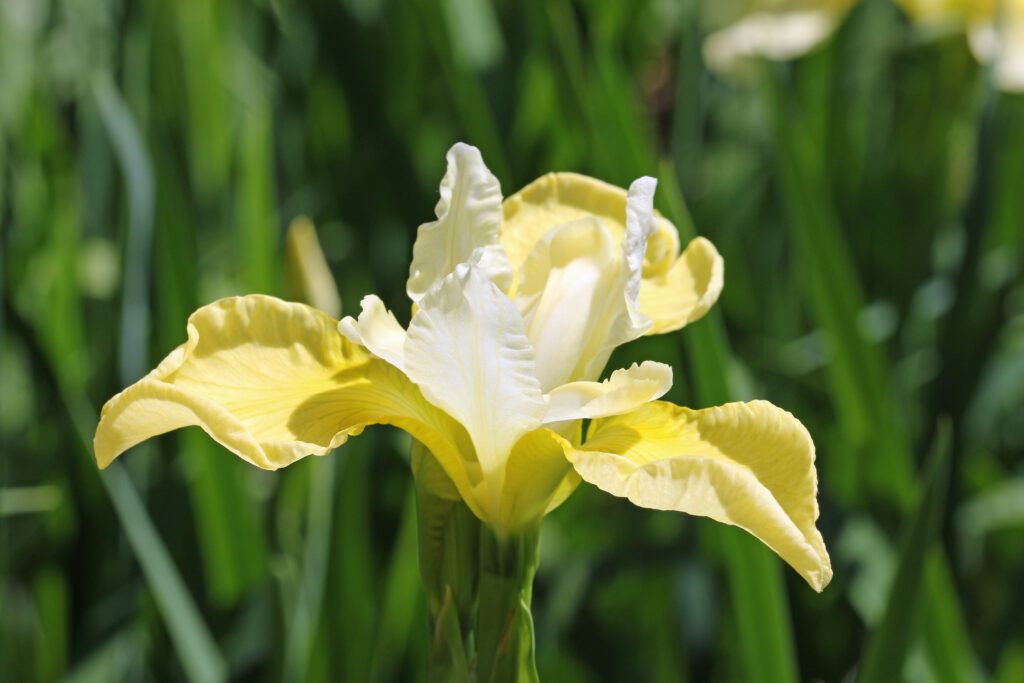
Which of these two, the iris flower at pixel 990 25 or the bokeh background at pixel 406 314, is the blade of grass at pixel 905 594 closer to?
A: the bokeh background at pixel 406 314

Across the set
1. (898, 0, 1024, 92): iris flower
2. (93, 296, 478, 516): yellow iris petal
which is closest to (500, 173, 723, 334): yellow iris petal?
(93, 296, 478, 516): yellow iris petal

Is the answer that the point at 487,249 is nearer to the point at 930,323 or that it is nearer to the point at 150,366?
the point at 150,366

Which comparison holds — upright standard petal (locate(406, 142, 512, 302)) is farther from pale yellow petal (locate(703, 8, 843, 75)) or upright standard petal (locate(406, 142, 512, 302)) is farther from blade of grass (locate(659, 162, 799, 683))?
pale yellow petal (locate(703, 8, 843, 75))

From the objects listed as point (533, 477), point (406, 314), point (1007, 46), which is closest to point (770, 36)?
point (1007, 46)

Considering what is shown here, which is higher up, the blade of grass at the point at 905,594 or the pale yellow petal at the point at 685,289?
the pale yellow petal at the point at 685,289

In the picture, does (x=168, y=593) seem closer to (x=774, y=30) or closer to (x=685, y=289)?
(x=685, y=289)

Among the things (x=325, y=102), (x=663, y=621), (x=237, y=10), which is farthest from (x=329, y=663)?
(x=237, y=10)

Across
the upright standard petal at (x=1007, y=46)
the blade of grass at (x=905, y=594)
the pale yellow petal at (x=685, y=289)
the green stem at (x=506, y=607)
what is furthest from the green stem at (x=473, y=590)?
the upright standard petal at (x=1007, y=46)
